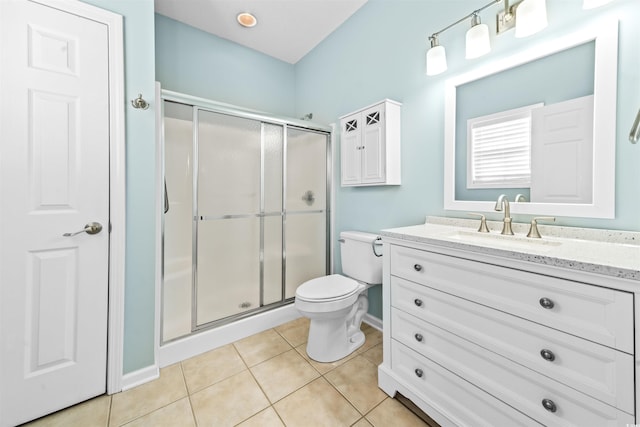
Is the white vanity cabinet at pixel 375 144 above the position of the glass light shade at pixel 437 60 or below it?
below

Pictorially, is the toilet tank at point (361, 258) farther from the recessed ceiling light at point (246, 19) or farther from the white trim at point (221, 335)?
the recessed ceiling light at point (246, 19)

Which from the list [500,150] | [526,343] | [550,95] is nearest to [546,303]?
[526,343]

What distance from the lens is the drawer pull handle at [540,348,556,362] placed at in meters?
0.82

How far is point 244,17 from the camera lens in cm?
222

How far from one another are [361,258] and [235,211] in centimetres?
105

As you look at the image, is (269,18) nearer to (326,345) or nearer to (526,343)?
(326,345)

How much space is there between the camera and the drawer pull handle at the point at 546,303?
825 millimetres

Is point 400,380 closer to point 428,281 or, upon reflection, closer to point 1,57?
point 428,281

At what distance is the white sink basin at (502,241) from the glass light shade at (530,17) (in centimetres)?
95

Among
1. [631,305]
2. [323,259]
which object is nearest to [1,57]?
[323,259]

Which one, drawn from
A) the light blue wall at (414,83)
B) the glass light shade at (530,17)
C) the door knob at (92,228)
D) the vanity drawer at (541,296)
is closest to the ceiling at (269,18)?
the light blue wall at (414,83)

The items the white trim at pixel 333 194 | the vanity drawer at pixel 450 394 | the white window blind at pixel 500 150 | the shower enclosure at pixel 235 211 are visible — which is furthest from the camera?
the white trim at pixel 333 194

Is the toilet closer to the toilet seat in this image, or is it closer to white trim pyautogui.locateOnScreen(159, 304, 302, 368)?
the toilet seat

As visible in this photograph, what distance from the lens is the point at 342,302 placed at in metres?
1.64
